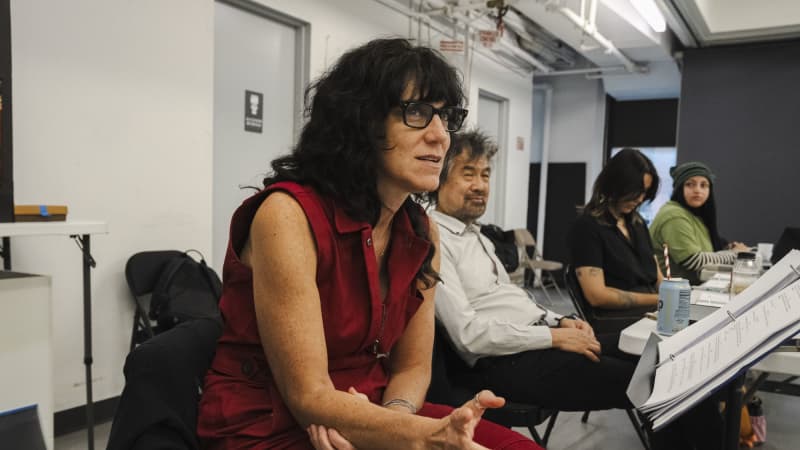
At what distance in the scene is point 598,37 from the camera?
5.54m

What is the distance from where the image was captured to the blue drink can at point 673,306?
1.45 metres

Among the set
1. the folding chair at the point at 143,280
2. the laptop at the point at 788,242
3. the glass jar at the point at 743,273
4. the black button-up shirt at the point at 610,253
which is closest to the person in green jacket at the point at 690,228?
the laptop at the point at 788,242

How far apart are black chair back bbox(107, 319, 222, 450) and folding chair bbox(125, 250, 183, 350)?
1.94 m

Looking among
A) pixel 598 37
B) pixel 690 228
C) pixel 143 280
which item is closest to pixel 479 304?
pixel 143 280

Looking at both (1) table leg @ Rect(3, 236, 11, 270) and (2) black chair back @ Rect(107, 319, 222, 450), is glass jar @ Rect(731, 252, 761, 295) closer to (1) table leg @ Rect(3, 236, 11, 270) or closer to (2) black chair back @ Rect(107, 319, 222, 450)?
(2) black chair back @ Rect(107, 319, 222, 450)

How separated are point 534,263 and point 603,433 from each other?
3957mm

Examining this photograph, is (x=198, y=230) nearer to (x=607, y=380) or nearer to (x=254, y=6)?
(x=254, y=6)

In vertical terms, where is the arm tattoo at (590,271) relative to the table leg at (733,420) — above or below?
above

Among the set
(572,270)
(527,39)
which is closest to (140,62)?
(572,270)

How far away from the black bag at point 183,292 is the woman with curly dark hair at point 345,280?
174 cm

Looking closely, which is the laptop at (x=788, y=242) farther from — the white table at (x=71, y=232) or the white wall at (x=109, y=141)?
the white table at (x=71, y=232)

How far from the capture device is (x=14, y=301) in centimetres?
188

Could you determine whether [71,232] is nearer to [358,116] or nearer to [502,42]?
[358,116]

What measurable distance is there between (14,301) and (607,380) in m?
1.89
